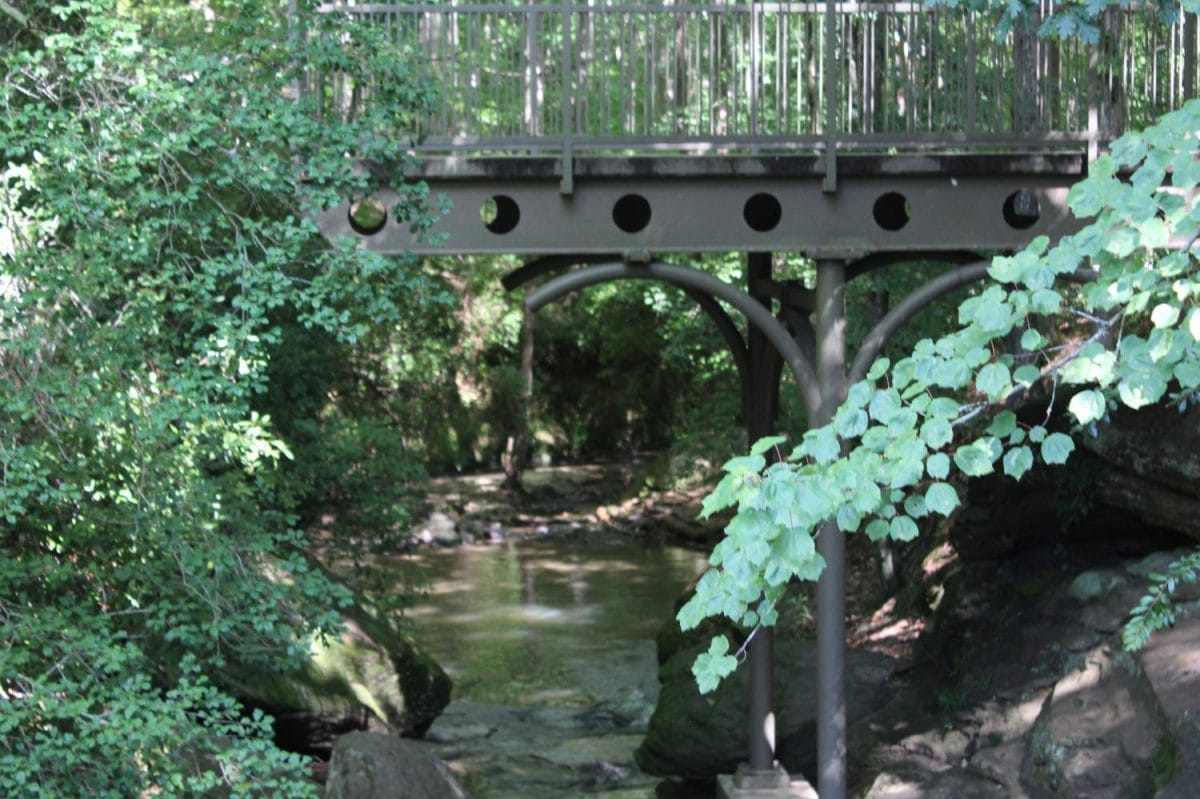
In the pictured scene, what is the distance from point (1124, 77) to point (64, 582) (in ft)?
18.2

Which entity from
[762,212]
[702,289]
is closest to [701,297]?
[702,289]

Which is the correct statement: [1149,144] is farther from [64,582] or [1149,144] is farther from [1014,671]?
[1014,671]

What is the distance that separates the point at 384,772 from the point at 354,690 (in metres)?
2.67

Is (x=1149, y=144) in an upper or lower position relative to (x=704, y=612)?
upper

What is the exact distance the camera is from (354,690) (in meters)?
10.4

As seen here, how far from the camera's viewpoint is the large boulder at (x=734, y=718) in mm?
9586

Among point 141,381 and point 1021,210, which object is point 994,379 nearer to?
point 141,381

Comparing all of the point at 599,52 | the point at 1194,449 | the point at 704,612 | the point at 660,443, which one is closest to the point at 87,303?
the point at 599,52

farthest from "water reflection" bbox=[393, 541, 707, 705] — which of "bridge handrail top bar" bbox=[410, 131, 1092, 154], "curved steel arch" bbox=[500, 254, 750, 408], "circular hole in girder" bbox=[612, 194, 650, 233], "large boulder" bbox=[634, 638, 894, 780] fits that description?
"bridge handrail top bar" bbox=[410, 131, 1092, 154]

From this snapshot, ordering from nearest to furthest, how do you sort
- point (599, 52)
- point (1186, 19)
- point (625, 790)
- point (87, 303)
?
point (87, 303) → point (1186, 19) → point (599, 52) → point (625, 790)

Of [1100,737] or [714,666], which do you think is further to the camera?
[1100,737]

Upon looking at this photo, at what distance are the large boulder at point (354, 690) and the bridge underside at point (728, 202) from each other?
3.12 m

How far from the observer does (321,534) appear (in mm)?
11930

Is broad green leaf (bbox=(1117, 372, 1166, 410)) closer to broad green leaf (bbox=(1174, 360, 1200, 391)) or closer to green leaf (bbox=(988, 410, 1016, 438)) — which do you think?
broad green leaf (bbox=(1174, 360, 1200, 391))
